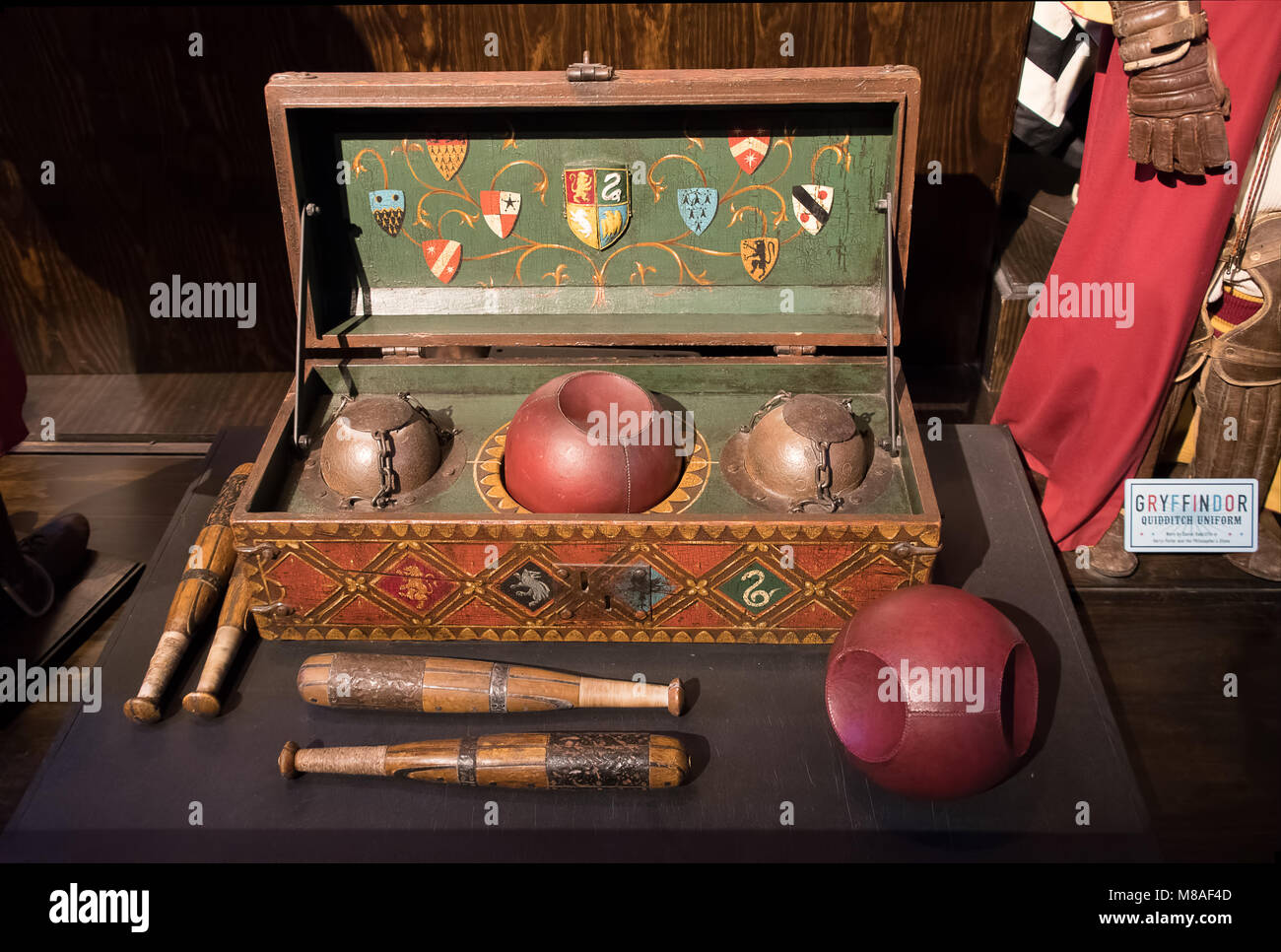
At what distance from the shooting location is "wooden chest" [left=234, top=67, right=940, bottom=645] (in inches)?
97.3

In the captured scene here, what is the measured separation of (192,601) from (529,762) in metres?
1.07

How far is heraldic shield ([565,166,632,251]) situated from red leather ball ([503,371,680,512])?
0.56 m

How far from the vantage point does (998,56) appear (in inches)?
149

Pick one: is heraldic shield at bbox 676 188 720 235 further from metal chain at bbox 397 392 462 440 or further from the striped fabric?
the striped fabric

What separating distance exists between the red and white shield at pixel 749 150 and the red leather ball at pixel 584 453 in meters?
0.77

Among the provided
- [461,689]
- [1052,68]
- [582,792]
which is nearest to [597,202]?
[461,689]

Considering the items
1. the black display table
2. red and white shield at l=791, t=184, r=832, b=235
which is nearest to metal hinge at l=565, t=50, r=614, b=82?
red and white shield at l=791, t=184, r=832, b=235

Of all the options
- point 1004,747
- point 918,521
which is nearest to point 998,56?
point 918,521

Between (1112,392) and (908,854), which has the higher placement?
(1112,392)

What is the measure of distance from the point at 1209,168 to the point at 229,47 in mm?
3443

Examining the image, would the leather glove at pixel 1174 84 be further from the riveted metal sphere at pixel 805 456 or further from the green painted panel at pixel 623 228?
the riveted metal sphere at pixel 805 456

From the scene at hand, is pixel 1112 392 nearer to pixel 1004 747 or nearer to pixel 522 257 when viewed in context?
pixel 1004 747

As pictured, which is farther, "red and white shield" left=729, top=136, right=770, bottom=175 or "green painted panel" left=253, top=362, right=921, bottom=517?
"green painted panel" left=253, top=362, right=921, bottom=517
